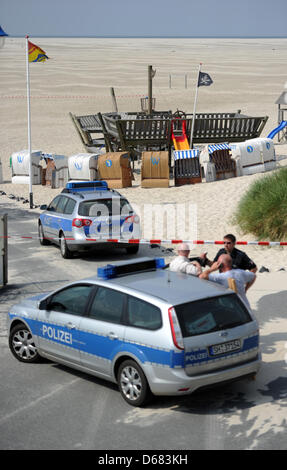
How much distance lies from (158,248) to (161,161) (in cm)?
876

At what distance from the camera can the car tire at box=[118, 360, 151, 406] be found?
757cm

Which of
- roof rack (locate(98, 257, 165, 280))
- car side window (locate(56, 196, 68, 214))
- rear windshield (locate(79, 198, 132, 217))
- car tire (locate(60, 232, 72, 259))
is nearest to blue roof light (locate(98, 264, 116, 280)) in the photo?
roof rack (locate(98, 257, 165, 280))

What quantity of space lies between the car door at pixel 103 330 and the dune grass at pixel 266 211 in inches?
340

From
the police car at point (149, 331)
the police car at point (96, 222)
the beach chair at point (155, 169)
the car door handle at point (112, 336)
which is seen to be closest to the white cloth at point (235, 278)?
the police car at point (149, 331)

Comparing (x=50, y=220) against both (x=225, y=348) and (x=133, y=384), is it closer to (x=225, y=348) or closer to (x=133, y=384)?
(x=133, y=384)

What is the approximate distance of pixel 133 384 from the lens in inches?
304

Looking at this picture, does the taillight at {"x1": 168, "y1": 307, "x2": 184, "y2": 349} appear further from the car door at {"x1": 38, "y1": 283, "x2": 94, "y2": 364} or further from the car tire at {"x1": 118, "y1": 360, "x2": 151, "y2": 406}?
the car door at {"x1": 38, "y1": 283, "x2": 94, "y2": 364}

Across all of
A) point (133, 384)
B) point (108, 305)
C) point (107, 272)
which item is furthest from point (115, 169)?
point (133, 384)

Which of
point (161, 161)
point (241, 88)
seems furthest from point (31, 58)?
point (241, 88)

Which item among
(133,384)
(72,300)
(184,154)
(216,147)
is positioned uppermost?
(216,147)

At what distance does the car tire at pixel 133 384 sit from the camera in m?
7.57

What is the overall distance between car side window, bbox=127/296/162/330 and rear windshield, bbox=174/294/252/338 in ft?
0.81

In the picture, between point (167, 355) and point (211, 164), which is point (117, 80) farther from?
point (167, 355)

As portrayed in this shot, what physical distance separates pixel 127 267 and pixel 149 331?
4.58ft
